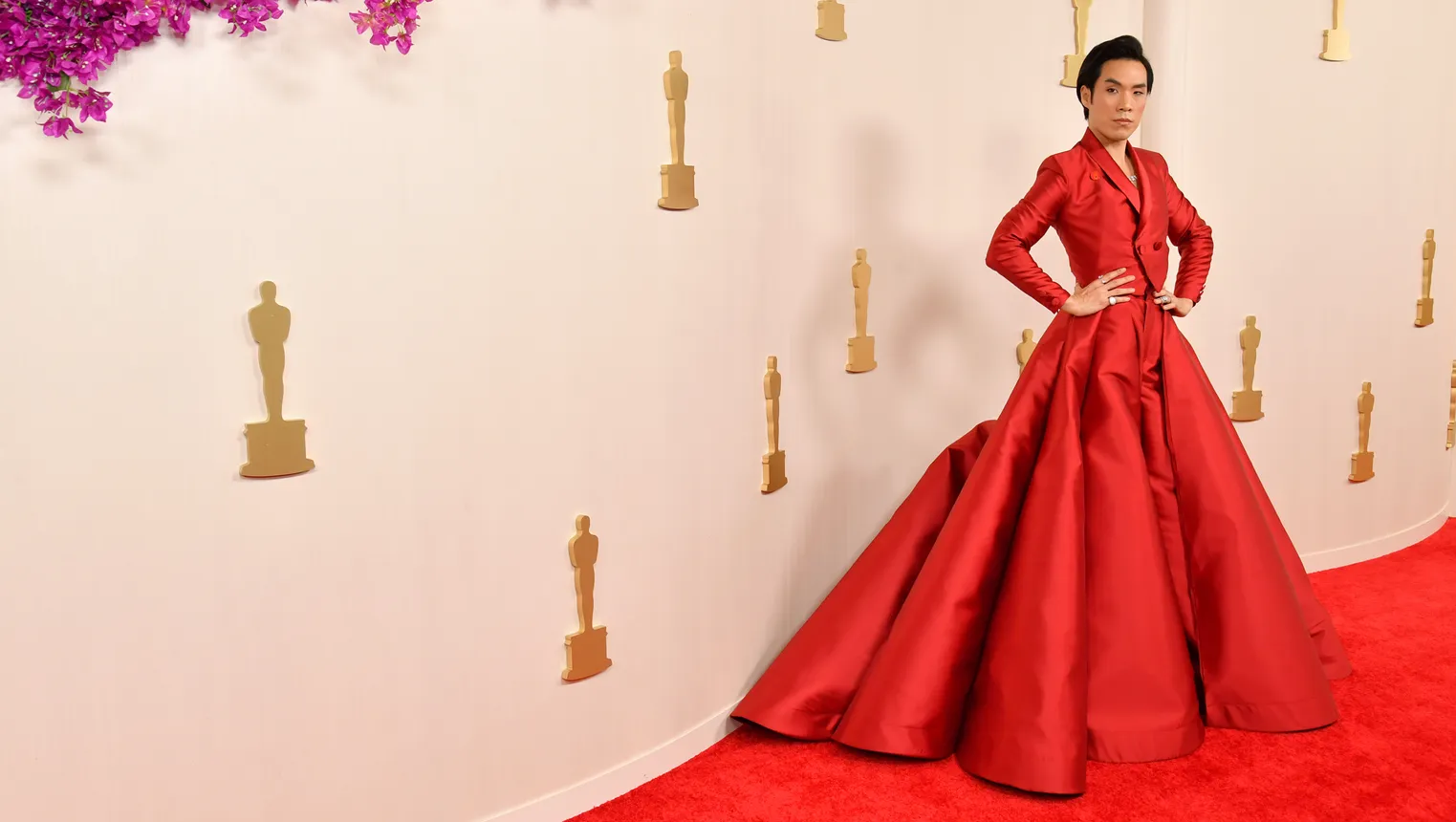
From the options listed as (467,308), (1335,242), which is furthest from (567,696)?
(1335,242)

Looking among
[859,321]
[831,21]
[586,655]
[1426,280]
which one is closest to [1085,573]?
[859,321]

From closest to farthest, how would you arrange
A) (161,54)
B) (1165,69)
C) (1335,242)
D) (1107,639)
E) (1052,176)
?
(161,54), (1107,639), (1052,176), (1165,69), (1335,242)

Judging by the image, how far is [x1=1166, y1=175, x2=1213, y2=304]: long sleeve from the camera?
8.55ft

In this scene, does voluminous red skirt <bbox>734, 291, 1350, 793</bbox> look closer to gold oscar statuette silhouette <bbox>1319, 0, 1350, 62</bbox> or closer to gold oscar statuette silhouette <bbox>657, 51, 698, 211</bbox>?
gold oscar statuette silhouette <bbox>657, 51, 698, 211</bbox>

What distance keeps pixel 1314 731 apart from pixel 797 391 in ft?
4.01

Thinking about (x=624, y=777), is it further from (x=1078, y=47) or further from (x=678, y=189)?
(x=1078, y=47)

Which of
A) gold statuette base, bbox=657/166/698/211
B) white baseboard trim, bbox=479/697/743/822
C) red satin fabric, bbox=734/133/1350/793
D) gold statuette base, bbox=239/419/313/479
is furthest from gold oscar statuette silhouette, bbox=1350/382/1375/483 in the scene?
gold statuette base, bbox=239/419/313/479

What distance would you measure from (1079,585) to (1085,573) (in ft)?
0.20

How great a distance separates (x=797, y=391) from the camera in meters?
2.51

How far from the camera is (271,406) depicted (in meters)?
1.58

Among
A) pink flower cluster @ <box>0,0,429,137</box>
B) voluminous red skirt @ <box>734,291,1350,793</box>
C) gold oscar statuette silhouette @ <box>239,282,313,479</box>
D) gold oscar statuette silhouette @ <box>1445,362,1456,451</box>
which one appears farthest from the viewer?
gold oscar statuette silhouette @ <box>1445,362,1456,451</box>

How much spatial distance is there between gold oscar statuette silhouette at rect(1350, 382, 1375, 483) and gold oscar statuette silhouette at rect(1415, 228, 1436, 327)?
0.31 m

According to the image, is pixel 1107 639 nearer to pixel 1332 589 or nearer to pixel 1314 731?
pixel 1314 731

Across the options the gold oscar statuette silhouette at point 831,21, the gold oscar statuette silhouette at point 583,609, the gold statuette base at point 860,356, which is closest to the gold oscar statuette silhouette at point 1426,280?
the gold statuette base at point 860,356
